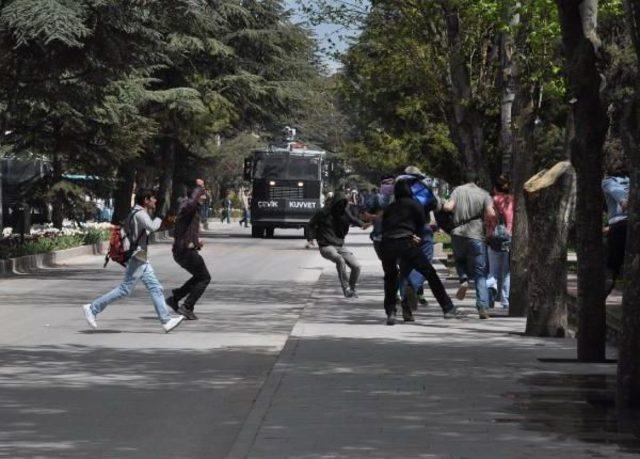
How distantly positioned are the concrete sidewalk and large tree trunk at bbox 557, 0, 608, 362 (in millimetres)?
450

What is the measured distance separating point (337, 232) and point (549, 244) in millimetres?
8508

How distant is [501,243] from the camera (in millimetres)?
20328

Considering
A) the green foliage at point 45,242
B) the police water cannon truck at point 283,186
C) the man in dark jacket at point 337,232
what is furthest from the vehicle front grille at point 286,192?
the man in dark jacket at point 337,232

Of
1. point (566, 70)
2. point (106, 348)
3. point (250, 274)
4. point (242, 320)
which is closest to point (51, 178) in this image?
point (250, 274)

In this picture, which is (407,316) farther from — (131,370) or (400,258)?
(131,370)

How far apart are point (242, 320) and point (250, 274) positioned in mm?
12917

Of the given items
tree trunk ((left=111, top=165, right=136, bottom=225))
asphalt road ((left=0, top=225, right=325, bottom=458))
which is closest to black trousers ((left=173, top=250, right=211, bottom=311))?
asphalt road ((left=0, top=225, right=325, bottom=458))

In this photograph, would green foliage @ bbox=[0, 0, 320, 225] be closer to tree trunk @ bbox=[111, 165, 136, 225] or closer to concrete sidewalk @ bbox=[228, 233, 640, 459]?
tree trunk @ bbox=[111, 165, 136, 225]

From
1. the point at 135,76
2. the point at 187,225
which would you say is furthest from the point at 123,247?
the point at 135,76

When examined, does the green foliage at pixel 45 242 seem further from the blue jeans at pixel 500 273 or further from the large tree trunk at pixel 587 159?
the large tree trunk at pixel 587 159

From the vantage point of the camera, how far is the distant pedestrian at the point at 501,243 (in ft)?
66.4

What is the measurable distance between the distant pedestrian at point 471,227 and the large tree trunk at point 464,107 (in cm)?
532

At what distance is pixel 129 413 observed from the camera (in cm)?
1101

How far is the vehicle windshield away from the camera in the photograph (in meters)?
60.5
